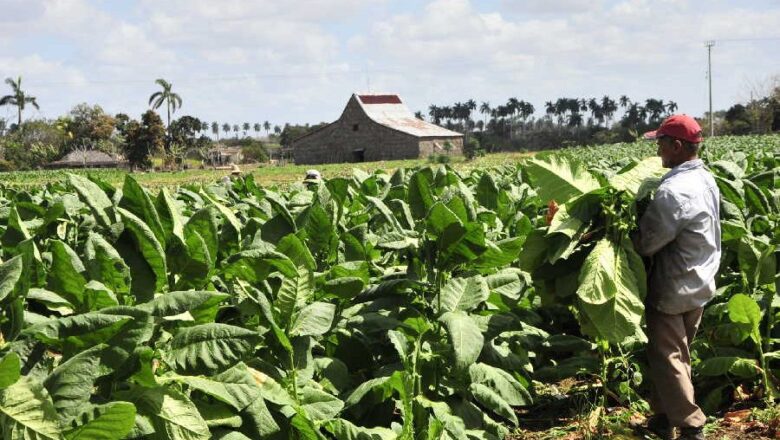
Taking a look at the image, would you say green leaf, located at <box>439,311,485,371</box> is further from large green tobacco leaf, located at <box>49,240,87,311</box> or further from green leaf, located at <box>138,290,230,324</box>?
large green tobacco leaf, located at <box>49,240,87,311</box>

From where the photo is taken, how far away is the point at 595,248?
4.27m

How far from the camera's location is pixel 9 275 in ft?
8.11

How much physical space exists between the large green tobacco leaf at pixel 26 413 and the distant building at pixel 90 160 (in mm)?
94650

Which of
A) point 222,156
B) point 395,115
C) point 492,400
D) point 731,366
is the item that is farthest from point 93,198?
point 222,156

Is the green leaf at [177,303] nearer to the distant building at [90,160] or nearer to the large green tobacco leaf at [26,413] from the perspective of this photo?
the large green tobacco leaf at [26,413]

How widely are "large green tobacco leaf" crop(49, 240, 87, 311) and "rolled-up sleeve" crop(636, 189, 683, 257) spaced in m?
2.69

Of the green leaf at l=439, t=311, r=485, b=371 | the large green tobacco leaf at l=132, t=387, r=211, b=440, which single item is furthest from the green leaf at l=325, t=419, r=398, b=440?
the large green tobacco leaf at l=132, t=387, r=211, b=440

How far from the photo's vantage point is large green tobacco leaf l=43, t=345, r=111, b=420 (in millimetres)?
2402

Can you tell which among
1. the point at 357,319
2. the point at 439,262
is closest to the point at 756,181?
the point at 439,262

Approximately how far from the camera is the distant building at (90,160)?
9311 cm

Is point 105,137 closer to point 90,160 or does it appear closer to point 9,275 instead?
point 90,160

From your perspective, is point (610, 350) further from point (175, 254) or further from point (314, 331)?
point (175, 254)

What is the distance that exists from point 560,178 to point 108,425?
2.70m

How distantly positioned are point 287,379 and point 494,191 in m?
3.04
